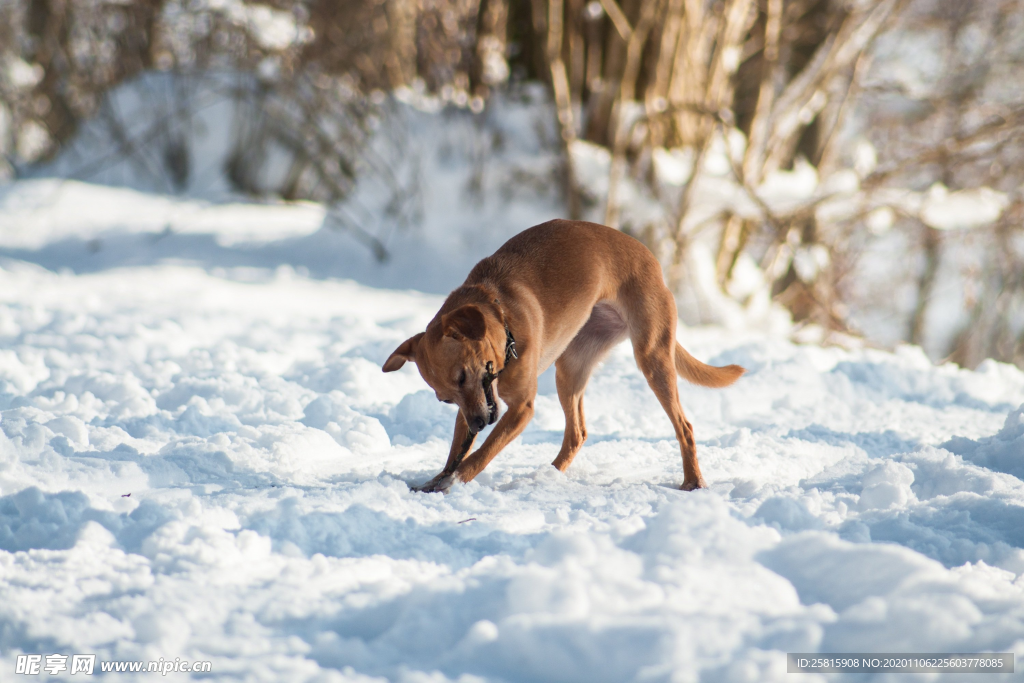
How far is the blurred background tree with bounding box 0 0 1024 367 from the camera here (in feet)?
29.3

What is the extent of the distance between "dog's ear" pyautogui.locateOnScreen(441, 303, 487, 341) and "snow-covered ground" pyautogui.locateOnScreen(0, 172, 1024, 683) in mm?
639

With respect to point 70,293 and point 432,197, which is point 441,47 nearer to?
point 432,197

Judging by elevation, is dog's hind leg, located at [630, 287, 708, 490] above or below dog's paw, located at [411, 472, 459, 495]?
Answer: above

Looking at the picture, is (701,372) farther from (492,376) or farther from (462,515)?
(462,515)

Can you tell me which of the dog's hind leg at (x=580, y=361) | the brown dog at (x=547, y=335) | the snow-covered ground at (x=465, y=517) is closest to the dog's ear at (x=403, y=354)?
the brown dog at (x=547, y=335)

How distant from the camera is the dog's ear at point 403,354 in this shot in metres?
3.51

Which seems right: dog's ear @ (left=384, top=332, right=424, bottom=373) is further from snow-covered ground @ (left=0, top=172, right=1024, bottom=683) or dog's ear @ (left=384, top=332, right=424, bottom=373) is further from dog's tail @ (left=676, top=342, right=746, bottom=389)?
dog's tail @ (left=676, top=342, right=746, bottom=389)

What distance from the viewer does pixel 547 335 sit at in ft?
12.1

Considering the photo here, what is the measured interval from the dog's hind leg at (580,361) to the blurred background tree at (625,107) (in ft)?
15.6

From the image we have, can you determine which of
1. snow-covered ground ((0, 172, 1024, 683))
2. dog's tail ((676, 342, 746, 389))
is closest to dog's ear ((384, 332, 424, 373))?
snow-covered ground ((0, 172, 1024, 683))

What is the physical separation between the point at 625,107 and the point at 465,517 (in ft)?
23.2

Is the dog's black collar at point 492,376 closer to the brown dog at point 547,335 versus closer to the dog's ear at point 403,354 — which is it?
the brown dog at point 547,335

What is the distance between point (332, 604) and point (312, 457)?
5.33 ft

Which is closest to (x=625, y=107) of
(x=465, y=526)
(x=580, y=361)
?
(x=580, y=361)
